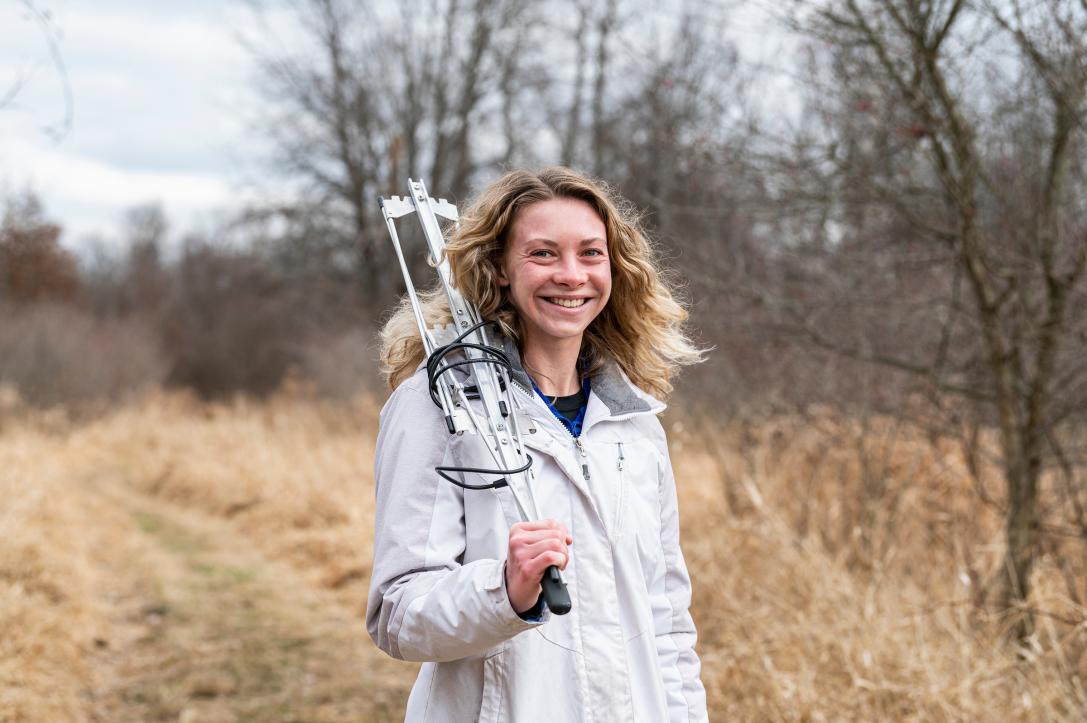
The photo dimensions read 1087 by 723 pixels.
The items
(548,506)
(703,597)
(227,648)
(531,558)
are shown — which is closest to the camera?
(531,558)

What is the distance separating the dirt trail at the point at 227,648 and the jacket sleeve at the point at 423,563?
148 inches

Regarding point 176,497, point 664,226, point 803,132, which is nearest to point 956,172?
point 803,132

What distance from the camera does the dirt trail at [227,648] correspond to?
5621 mm

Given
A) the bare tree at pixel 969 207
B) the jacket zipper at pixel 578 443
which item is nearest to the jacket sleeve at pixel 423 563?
the jacket zipper at pixel 578 443

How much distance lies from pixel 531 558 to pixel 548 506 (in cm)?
32

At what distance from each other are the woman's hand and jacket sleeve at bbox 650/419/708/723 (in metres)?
0.58

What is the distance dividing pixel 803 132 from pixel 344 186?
15915 millimetres

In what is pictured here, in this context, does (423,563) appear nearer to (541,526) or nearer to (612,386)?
(541,526)

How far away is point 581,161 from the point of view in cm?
780

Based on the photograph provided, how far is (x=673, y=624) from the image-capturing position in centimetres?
244

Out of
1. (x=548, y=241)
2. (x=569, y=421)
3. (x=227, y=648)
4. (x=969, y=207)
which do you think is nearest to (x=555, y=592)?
(x=569, y=421)

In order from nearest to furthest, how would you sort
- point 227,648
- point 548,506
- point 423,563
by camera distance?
1. point 423,563
2. point 548,506
3. point 227,648

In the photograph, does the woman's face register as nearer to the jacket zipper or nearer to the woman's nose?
the woman's nose

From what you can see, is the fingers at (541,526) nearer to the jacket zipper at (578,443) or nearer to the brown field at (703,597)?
the jacket zipper at (578,443)
